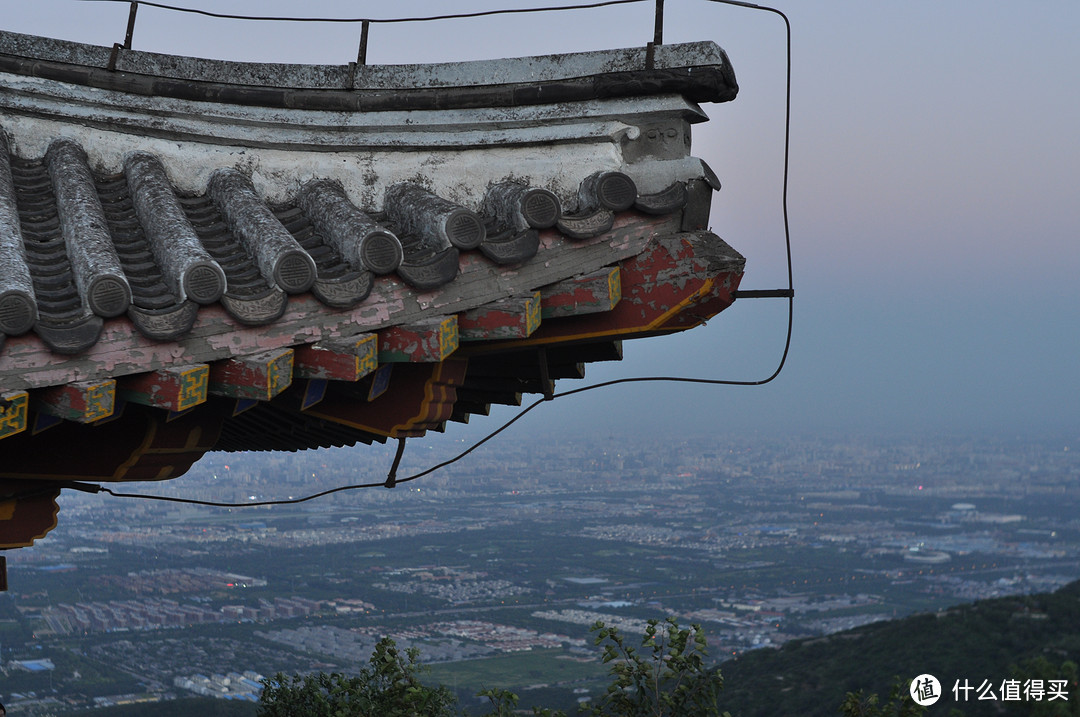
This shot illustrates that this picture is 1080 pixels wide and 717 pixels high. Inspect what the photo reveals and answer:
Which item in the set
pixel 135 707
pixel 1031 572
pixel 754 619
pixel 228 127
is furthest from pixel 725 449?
pixel 228 127

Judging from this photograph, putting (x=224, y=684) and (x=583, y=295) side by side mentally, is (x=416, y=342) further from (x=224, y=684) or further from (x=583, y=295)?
(x=224, y=684)

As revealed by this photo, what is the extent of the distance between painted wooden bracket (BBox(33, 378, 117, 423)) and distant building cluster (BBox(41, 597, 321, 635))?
4667 cm

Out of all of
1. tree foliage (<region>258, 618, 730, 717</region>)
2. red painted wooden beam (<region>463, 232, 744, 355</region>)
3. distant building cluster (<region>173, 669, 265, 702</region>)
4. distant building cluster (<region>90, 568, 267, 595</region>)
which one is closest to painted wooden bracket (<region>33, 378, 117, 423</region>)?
red painted wooden beam (<region>463, 232, 744, 355</region>)

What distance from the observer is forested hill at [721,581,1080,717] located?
18391 mm

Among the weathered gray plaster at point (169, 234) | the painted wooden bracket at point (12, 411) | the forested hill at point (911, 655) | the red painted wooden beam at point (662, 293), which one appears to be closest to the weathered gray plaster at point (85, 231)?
the weathered gray plaster at point (169, 234)

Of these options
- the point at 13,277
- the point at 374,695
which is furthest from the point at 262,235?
the point at 374,695

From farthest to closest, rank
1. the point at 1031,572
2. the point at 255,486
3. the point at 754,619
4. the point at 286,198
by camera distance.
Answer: the point at 255,486 → the point at 1031,572 → the point at 754,619 → the point at 286,198

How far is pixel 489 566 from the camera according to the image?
205 feet

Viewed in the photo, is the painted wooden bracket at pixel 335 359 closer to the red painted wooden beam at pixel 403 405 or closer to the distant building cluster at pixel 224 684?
the red painted wooden beam at pixel 403 405

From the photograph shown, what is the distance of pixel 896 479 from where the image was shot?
10794 centimetres

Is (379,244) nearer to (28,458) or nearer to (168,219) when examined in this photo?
(168,219)

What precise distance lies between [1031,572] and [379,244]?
230 ft

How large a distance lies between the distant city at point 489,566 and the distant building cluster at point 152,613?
16cm

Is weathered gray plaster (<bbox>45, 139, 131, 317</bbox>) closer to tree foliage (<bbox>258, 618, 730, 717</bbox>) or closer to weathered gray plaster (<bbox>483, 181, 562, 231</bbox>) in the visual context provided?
weathered gray plaster (<bbox>483, 181, 562, 231</bbox>)
